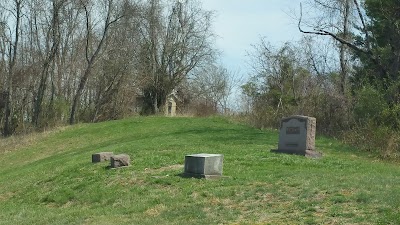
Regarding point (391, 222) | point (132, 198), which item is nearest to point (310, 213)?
point (391, 222)

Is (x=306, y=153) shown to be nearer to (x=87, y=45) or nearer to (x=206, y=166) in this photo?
(x=206, y=166)

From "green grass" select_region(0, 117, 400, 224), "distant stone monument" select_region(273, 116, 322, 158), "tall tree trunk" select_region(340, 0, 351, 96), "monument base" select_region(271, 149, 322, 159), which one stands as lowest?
"green grass" select_region(0, 117, 400, 224)

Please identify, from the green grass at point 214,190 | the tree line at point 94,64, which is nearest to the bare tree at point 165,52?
the tree line at point 94,64

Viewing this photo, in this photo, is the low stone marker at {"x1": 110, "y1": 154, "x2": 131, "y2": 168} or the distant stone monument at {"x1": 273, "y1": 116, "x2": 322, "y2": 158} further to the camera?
the distant stone monument at {"x1": 273, "y1": 116, "x2": 322, "y2": 158}

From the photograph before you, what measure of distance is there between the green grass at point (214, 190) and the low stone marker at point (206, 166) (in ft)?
1.12

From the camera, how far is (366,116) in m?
23.3

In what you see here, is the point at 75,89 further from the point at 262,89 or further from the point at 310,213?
the point at 310,213

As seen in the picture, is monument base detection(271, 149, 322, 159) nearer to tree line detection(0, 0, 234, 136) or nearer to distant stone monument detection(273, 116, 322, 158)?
distant stone monument detection(273, 116, 322, 158)

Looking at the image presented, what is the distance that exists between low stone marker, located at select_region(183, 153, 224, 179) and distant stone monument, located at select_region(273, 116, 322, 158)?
4815 millimetres

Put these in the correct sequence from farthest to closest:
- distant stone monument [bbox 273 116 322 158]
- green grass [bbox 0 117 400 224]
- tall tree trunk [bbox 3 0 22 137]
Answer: tall tree trunk [bbox 3 0 22 137] < distant stone monument [bbox 273 116 322 158] < green grass [bbox 0 117 400 224]

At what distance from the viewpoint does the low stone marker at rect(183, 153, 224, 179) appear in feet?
43.8

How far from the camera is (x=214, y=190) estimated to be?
38.5 ft

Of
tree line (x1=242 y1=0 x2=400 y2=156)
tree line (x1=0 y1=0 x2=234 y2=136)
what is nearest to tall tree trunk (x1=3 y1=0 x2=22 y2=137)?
tree line (x1=0 y1=0 x2=234 y2=136)

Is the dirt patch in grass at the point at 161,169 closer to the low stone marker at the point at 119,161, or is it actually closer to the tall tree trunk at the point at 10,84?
the low stone marker at the point at 119,161
